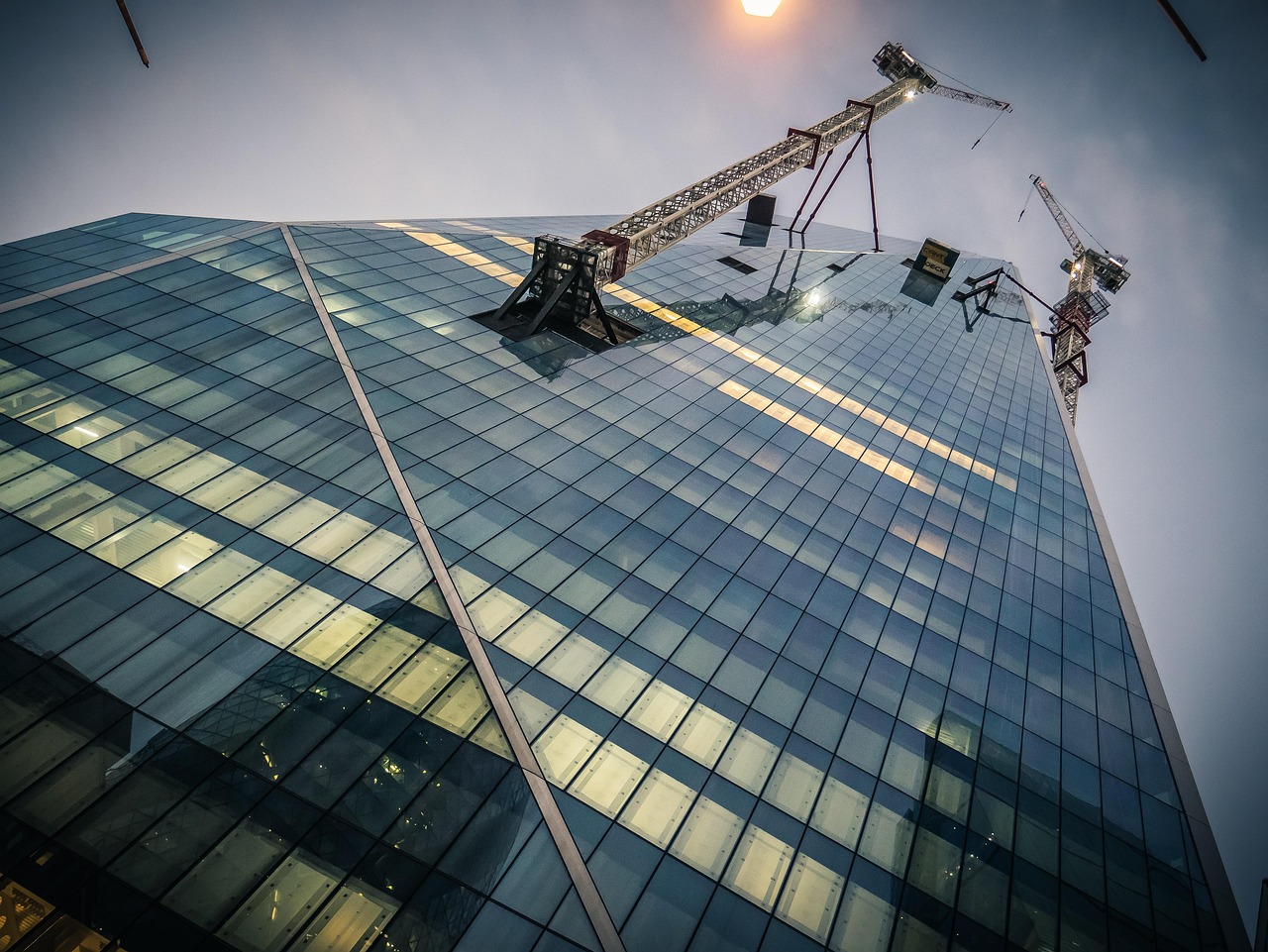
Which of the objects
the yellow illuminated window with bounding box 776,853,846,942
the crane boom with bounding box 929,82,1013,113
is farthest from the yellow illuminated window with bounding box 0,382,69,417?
the crane boom with bounding box 929,82,1013,113

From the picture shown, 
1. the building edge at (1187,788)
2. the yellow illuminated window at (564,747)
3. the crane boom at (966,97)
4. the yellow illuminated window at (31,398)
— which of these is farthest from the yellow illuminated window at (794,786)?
the crane boom at (966,97)

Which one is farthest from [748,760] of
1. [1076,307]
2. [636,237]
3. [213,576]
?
[1076,307]

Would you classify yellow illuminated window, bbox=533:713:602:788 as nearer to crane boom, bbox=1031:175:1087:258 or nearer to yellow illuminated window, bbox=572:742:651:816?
yellow illuminated window, bbox=572:742:651:816

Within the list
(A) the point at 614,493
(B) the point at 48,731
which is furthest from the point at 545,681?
(B) the point at 48,731

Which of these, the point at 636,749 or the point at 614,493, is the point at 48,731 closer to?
the point at 636,749

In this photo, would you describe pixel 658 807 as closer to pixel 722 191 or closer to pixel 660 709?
pixel 660 709

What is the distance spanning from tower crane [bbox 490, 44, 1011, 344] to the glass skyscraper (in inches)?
136

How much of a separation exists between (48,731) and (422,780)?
8348 mm

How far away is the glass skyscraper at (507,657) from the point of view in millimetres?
12453

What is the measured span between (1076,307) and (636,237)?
82.3m

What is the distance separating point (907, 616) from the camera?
23438 mm

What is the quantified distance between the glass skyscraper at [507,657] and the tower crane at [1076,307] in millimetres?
49084

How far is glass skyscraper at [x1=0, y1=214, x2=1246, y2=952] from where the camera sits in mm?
12453

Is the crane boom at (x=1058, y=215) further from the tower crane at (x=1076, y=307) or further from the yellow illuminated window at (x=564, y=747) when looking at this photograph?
the yellow illuminated window at (x=564, y=747)
